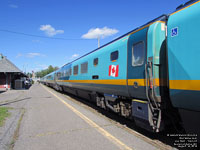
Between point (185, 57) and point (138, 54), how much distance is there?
1.49 metres

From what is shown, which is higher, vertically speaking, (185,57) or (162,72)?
(185,57)

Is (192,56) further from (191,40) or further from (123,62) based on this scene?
(123,62)

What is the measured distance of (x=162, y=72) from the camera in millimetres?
3818

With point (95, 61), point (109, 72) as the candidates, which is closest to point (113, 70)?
point (109, 72)

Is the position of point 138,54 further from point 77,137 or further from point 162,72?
point 77,137

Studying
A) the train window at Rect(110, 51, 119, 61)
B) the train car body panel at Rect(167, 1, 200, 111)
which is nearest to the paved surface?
the train car body panel at Rect(167, 1, 200, 111)

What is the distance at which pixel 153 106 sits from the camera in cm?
394

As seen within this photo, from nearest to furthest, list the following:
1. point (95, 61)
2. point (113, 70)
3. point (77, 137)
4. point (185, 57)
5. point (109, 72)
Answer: point (185, 57) < point (77, 137) < point (113, 70) < point (109, 72) < point (95, 61)

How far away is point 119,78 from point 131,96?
810mm

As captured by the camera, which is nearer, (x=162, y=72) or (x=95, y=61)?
(x=162, y=72)

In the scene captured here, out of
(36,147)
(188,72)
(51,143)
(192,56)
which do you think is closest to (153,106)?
(188,72)

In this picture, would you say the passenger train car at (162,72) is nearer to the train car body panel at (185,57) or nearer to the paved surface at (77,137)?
the train car body panel at (185,57)

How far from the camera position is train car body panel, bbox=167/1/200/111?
2.94 meters

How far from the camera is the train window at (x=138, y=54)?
169 inches
